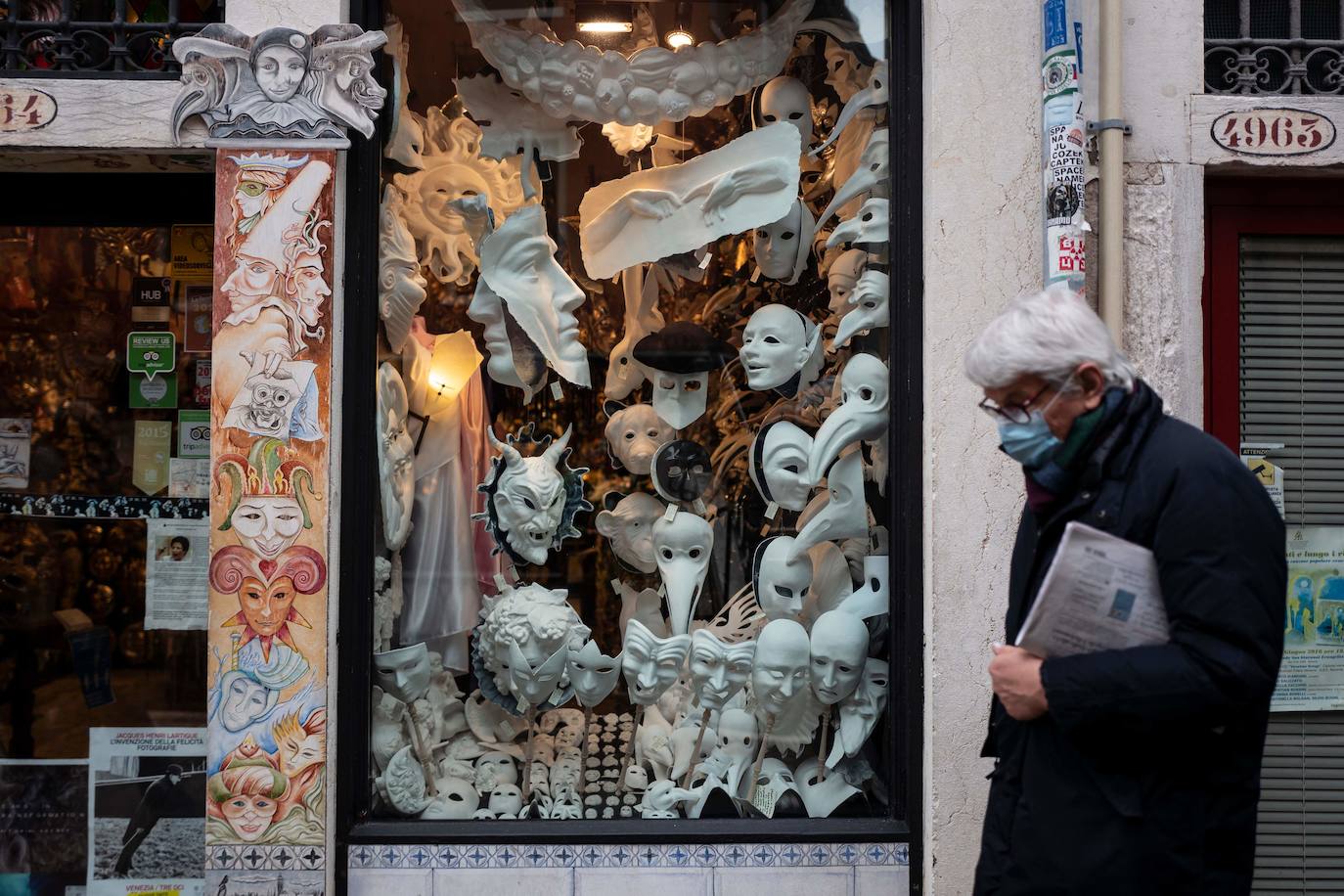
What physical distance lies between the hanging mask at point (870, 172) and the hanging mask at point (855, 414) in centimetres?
54

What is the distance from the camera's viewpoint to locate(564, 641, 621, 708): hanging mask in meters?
4.10

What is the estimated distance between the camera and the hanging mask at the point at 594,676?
161 inches

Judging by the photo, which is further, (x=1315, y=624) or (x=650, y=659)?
(x=650, y=659)

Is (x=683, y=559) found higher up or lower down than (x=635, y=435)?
lower down

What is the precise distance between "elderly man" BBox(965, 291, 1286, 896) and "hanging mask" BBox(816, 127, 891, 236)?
1.77 meters

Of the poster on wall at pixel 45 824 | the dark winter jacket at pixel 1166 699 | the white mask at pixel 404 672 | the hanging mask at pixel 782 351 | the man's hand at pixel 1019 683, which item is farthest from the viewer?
the poster on wall at pixel 45 824

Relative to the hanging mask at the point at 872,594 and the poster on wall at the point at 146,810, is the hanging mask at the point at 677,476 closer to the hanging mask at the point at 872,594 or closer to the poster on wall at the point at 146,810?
the hanging mask at the point at 872,594

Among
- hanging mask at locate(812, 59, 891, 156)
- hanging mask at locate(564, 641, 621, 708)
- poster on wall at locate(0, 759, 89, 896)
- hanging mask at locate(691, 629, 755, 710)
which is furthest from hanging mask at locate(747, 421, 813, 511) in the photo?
poster on wall at locate(0, 759, 89, 896)

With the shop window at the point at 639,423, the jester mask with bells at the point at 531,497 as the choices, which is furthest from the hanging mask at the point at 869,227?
the jester mask with bells at the point at 531,497

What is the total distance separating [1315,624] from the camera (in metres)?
3.97

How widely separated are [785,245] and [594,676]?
1.61m

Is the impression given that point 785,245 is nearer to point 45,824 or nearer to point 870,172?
point 870,172

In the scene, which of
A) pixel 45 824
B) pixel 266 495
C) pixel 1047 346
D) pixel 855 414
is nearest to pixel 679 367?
pixel 855 414

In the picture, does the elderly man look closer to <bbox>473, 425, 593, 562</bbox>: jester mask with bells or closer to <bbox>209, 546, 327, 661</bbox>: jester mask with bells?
<bbox>473, 425, 593, 562</bbox>: jester mask with bells
